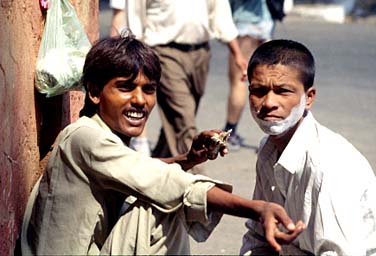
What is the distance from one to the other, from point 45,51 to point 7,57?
370 millimetres

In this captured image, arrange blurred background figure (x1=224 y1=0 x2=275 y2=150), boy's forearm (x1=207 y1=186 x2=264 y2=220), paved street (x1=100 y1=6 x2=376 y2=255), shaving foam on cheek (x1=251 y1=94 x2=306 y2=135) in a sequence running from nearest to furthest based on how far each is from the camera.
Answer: boy's forearm (x1=207 y1=186 x2=264 y2=220), shaving foam on cheek (x1=251 y1=94 x2=306 y2=135), paved street (x1=100 y1=6 x2=376 y2=255), blurred background figure (x1=224 y1=0 x2=275 y2=150)

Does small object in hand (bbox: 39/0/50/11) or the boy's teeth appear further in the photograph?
small object in hand (bbox: 39/0/50/11)

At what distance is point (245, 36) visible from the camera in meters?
8.50

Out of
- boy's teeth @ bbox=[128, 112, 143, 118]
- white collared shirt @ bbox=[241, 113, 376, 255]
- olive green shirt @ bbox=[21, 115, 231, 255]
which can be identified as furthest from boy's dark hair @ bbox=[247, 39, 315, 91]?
olive green shirt @ bbox=[21, 115, 231, 255]

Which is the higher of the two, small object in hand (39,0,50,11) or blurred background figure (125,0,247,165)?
small object in hand (39,0,50,11)

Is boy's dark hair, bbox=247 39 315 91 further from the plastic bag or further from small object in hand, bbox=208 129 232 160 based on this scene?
the plastic bag

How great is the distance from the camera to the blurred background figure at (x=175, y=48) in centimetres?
689

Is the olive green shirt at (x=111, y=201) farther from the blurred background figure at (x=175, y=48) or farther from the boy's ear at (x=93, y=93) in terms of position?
the blurred background figure at (x=175, y=48)

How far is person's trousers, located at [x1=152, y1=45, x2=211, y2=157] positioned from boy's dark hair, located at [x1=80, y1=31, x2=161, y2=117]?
3164mm

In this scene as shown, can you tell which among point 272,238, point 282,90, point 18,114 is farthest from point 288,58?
point 272,238

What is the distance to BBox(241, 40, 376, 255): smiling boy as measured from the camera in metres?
3.72

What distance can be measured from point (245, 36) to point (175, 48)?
Answer: 163 centimetres

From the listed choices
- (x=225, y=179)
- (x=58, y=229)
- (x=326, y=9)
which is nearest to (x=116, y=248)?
(x=58, y=229)

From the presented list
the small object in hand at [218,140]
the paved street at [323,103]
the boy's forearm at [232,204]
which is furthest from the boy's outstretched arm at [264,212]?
the paved street at [323,103]
